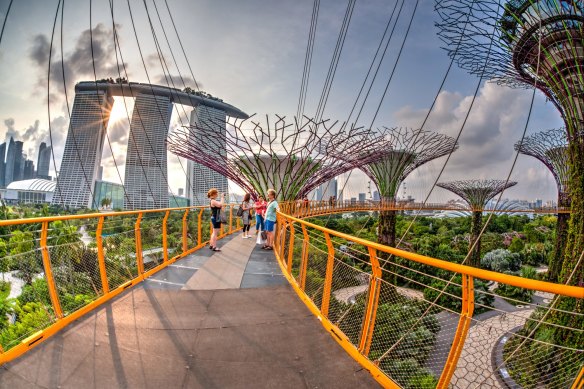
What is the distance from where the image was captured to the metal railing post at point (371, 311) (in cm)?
305

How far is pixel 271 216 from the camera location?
826 cm

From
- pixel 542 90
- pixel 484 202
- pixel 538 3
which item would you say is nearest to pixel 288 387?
pixel 538 3

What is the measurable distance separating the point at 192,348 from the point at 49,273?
2.00 m

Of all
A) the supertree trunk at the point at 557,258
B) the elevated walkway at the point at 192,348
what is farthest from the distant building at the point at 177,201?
the supertree trunk at the point at 557,258

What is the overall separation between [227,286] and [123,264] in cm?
183

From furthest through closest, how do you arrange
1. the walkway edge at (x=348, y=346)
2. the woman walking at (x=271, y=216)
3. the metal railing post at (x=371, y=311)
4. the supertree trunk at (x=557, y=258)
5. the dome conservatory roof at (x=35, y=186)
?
the dome conservatory roof at (x=35, y=186)
the supertree trunk at (x=557, y=258)
the woman walking at (x=271, y=216)
the metal railing post at (x=371, y=311)
the walkway edge at (x=348, y=346)

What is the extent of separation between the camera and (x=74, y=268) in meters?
4.22

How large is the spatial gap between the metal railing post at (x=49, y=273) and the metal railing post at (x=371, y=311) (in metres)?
3.37

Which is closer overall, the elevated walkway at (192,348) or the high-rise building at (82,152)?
the elevated walkway at (192,348)

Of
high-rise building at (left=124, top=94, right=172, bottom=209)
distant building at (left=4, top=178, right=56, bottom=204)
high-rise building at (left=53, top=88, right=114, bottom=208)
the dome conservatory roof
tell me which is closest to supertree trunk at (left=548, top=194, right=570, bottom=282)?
high-rise building at (left=53, top=88, right=114, bottom=208)

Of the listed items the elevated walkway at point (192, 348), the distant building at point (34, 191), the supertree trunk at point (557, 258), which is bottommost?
the supertree trunk at point (557, 258)

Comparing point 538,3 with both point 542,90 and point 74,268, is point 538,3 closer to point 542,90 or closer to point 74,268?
point 542,90

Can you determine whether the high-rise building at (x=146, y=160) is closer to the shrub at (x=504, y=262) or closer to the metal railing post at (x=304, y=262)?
the shrub at (x=504, y=262)

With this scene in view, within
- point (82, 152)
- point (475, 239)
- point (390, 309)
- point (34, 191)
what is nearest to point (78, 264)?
point (390, 309)
